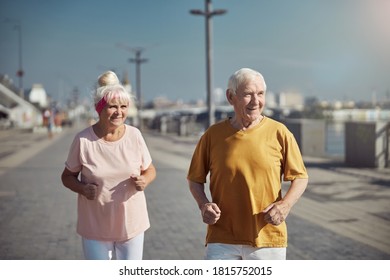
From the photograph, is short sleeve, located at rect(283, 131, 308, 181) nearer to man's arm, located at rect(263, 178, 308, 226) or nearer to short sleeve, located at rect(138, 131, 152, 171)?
man's arm, located at rect(263, 178, 308, 226)

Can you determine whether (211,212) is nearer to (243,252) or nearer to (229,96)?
(243,252)

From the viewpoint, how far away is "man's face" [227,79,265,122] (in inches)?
109

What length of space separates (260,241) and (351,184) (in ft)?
21.0

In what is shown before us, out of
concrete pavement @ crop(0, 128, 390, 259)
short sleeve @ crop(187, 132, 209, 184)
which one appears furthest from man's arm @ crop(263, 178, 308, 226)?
concrete pavement @ crop(0, 128, 390, 259)

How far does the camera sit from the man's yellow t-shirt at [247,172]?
2752 mm

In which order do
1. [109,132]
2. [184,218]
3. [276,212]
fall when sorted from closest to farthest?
[276,212]
[109,132]
[184,218]

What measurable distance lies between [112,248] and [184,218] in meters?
3.65

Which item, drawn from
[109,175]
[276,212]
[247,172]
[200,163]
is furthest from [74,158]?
[276,212]

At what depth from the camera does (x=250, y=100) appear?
2.78 metres

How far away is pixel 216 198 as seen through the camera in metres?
2.86

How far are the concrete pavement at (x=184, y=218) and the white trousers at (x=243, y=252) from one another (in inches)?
84.2

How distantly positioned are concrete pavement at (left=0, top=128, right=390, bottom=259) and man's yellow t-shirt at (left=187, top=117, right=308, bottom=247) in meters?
2.21

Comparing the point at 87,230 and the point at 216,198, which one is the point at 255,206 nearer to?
the point at 216,198
